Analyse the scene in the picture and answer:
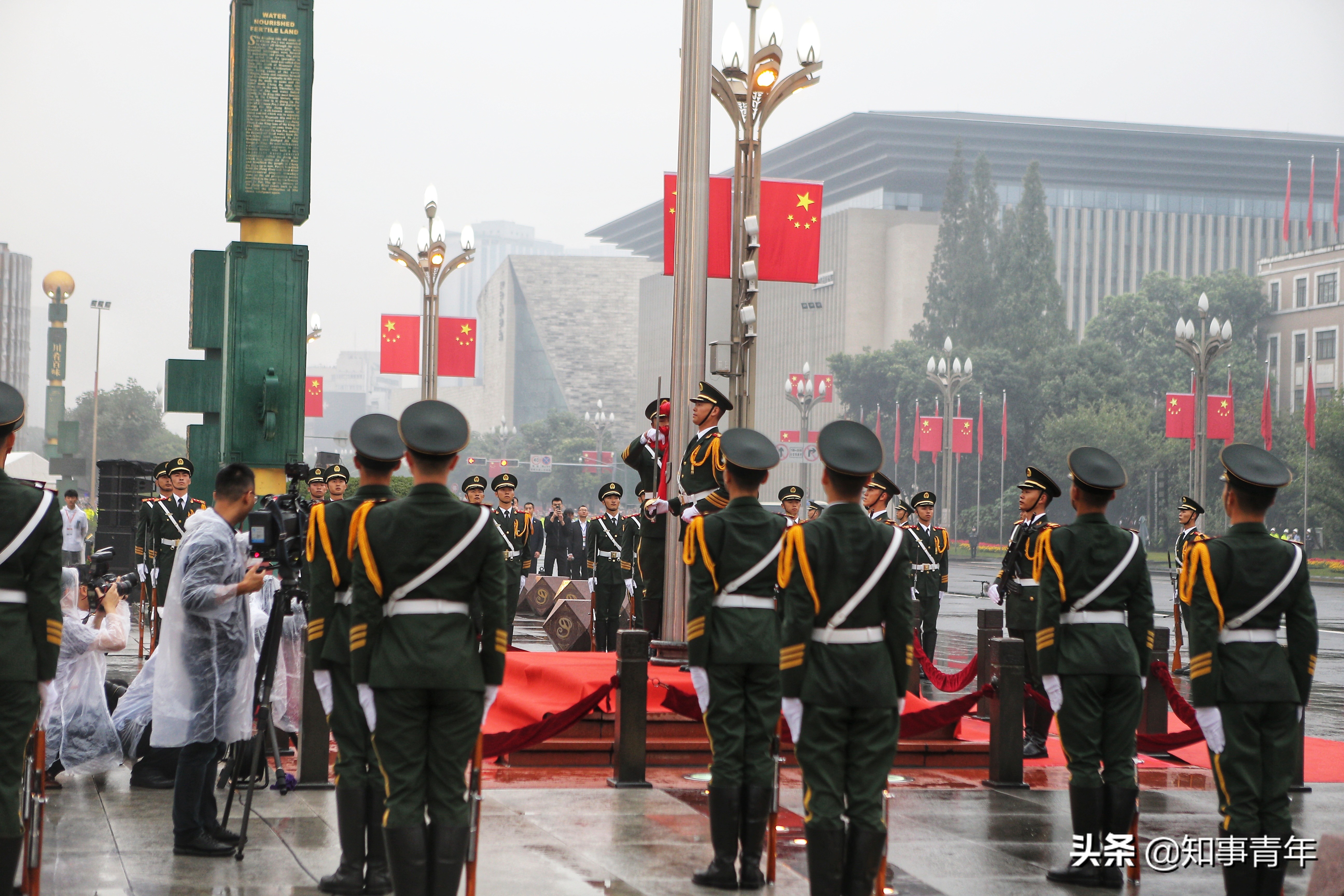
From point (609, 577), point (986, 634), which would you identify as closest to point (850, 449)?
point (986, 634)

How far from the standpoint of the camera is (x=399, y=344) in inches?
1067

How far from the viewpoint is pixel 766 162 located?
412 ft

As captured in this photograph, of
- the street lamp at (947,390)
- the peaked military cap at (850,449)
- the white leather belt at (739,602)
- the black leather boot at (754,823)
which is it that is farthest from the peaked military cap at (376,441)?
the street lamp at (947,390)

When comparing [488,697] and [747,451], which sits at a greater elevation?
[747,451]

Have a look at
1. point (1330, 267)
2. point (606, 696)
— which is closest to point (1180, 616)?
point (606, 696)

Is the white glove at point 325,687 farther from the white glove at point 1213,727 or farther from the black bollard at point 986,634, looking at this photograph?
the black bollard at point 986,634

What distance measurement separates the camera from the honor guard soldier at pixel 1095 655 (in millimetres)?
6309

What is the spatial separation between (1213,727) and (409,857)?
10.6ft

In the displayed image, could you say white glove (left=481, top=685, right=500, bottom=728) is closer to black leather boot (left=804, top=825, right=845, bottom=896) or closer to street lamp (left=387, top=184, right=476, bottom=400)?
black leather boot (left=804, top=825, right=845, bottom=896)

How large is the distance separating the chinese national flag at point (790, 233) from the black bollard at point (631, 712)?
724 centimetres

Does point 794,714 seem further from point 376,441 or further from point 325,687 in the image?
point 376,441

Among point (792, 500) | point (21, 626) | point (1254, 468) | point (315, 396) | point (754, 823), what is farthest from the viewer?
point (315, 396)

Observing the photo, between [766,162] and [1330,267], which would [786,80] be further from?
[766,162]

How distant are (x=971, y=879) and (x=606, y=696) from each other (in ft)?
10.8
